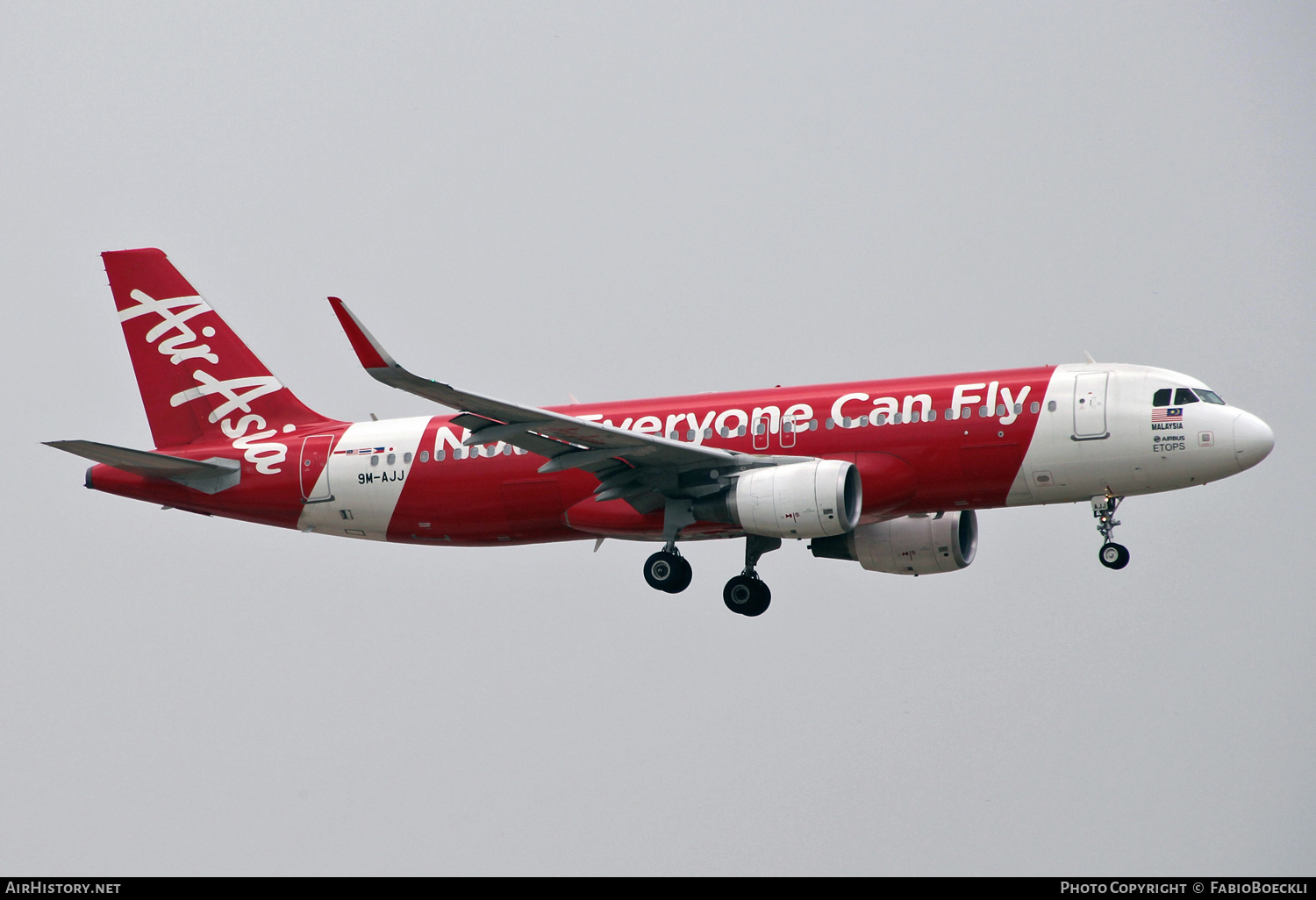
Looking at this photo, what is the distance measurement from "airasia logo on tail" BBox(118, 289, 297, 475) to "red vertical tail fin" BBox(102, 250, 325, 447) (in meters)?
0.02

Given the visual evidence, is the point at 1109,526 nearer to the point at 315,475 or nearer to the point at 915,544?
the point at 915,544

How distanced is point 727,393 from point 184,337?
15.2 meters

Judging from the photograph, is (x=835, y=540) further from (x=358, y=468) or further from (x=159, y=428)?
(x=159, y=428)

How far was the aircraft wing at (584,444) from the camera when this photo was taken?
30.2m

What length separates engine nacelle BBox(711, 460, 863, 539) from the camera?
34906 mm

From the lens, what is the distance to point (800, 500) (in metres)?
35.0

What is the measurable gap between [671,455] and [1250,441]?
1267 centimetres

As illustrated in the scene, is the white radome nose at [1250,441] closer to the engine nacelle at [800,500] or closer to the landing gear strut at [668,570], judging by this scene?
the engine nacelle at [800,500]

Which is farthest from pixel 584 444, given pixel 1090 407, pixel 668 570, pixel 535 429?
pixel 1090 407

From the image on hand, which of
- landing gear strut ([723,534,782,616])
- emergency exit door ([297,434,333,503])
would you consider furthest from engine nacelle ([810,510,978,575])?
emergency exit door ([297,434,333,503])

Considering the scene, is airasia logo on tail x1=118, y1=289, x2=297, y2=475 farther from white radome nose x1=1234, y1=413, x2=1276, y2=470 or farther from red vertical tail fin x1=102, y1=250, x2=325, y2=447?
white radome nose x1=1234, y1=413, x2=1276, y2=470

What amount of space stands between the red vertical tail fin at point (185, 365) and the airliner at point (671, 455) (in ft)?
0.17

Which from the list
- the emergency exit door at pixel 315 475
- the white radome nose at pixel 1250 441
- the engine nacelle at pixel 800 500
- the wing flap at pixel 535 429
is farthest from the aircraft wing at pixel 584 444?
the white radome nose at pixel 1250 441

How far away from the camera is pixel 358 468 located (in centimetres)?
4038
